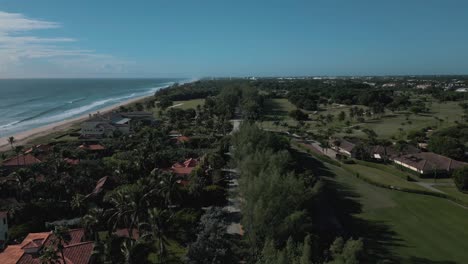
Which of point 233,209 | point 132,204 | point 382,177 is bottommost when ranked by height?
point 382,177

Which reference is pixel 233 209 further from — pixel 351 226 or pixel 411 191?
pixel 411 191

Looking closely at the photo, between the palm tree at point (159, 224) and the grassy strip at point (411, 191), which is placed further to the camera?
the grassy strip at point (411, 191)

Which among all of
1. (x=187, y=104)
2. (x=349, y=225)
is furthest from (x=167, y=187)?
(x=187, y=104)

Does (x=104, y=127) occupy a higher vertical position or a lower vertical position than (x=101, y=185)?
lower

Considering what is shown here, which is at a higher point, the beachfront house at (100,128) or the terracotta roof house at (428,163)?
the beachfront house at (100,128)

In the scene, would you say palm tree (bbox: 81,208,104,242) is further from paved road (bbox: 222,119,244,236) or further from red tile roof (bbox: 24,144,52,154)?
red tile roof (bbox: 24,144,52,154)

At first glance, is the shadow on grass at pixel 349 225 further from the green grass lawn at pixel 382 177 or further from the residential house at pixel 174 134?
the residential house at pixel 174 134

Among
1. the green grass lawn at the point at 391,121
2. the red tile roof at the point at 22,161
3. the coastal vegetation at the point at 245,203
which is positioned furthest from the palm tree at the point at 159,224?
the green grass lawn at the point at 391,121
